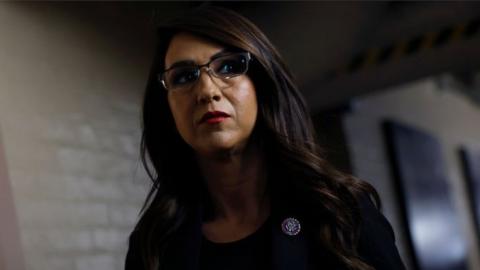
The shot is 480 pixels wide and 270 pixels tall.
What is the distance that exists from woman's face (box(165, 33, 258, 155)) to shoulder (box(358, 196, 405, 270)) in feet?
0.91

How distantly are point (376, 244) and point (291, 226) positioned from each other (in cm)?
16

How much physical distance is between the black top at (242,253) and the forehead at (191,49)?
0.35 metres

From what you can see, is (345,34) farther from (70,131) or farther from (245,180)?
(245,180)

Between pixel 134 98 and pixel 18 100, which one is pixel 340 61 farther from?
pixel 18 100

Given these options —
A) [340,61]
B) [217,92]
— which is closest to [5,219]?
[217,92]

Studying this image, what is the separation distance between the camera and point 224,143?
1.13m

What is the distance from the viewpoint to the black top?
3.73 feet

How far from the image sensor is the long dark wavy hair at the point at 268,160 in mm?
1129

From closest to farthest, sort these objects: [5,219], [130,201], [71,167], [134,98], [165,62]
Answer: [165,62] < [5,219] < [71,167] < [130,201] < [134,98]

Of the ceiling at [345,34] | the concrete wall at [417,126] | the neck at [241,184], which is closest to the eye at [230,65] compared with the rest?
the neck at [241,184]

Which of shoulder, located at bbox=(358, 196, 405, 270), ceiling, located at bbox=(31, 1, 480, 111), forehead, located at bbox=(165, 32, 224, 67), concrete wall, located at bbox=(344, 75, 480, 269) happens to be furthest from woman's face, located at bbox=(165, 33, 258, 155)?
concrete wall, located at bbox=(344, 75, 480, 269)

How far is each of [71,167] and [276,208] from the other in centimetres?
116

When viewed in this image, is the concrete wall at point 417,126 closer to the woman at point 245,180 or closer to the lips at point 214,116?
the woman at point 245,180

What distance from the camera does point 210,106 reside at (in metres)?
1.11
